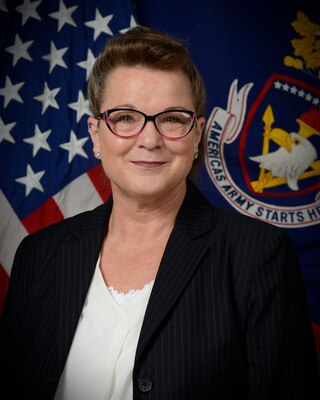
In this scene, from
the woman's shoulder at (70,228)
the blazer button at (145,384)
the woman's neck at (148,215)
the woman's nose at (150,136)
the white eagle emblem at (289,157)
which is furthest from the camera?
the white eagle emblem at (289,157)

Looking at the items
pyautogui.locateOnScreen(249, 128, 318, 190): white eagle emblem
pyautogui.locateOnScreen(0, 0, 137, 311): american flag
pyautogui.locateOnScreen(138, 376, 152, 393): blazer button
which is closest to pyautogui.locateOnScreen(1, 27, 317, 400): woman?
pyautogui.locateOnScreen(138, 376, 152, 393): blazer button

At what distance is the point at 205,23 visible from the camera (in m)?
2.45

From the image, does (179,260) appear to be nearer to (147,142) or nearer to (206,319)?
(206,319)

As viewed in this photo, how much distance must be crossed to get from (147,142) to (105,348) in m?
0.64

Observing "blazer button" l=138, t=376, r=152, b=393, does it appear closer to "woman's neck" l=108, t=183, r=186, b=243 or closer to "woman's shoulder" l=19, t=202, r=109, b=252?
"woman's neck" l=108, t=183, r=186, b=243

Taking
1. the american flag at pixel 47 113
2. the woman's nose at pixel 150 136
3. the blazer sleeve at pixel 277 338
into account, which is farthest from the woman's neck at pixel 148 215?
the american flag at pixel 47 113

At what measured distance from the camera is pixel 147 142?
1354mm

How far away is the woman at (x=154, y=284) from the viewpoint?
1.22 metres

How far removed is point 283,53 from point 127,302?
1711 mm

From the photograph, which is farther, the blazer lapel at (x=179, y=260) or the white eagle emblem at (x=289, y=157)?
the white eagle emblem at (x=289, y=157)

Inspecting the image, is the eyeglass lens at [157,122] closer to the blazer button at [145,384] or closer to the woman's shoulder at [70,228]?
the woman's shoulder at [70,228]

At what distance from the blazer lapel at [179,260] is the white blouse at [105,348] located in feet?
0.23

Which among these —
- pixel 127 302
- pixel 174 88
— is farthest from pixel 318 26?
pixel 127 302

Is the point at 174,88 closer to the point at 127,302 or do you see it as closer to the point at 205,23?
the point at 127,302
